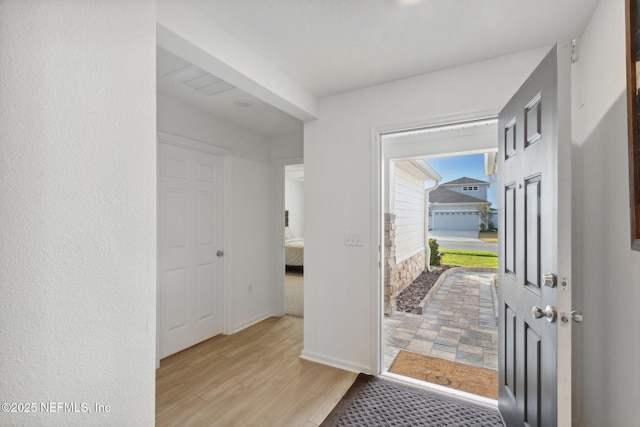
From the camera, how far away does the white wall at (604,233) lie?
3.97 feet

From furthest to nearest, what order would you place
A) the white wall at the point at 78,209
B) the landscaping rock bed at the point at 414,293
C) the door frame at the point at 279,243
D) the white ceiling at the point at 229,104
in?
the landscaping rock bed at the point at 414,293, the door frame at the point at 279,243, the white ceiling at the point at 229,104, the white wall at the point at 78,209

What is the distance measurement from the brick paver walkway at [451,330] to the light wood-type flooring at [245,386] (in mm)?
709

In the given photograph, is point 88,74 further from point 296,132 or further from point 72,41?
point 296,132

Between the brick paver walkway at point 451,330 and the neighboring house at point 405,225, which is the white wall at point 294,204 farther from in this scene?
the brick paver walkway at point 451,330

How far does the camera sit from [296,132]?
3777 millimetres

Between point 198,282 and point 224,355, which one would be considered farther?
point 198,282

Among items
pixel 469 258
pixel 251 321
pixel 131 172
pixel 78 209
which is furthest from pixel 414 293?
pixel 78 209

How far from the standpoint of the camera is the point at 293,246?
272 inches

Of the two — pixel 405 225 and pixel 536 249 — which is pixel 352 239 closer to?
pixel 536 249

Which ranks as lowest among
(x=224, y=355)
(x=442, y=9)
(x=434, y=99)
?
(x=224, y=355)

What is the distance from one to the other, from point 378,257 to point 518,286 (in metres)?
1.05

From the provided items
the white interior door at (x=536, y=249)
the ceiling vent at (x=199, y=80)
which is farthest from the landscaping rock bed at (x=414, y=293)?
the ceiling vent at (x=199, y=80)

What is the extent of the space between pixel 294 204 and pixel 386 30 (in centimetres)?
732

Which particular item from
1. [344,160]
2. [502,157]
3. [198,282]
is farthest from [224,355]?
[502,157]
